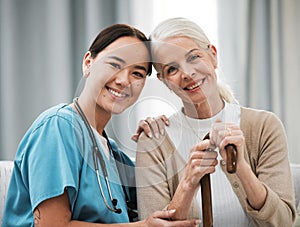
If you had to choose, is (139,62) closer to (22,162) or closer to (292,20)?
(22,162)

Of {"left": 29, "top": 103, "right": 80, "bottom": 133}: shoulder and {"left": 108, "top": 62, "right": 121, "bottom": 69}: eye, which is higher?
{"left": 108, "top": 62, "right": 121, "bottom": 69}: eye

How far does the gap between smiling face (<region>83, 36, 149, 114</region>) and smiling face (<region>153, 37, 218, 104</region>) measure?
4 cm

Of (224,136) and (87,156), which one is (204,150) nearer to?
(224,136)

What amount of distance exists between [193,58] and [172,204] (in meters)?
0.34

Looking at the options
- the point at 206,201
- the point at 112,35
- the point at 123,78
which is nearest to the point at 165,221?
the point at 206,201

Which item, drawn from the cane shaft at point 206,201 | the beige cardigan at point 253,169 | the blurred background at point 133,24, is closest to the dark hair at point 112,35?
the beige cardigan at point 253,169

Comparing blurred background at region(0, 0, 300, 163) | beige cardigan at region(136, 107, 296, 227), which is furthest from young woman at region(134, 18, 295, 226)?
blurred background at region(0, 0, 300, 163)

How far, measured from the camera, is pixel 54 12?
2.25 m

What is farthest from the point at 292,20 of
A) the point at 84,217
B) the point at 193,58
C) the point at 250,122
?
the point at 84,217

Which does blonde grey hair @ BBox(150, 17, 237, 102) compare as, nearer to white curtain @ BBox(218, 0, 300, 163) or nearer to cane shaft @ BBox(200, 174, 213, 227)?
cane shaft @ BBox(200, 174, 213, 227)

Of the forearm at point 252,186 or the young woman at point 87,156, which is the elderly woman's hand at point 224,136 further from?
the young woman at point 87,156

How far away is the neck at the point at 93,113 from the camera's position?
1.19 metres

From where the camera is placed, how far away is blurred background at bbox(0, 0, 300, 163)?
221cm

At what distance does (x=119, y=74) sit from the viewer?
1120 mm
